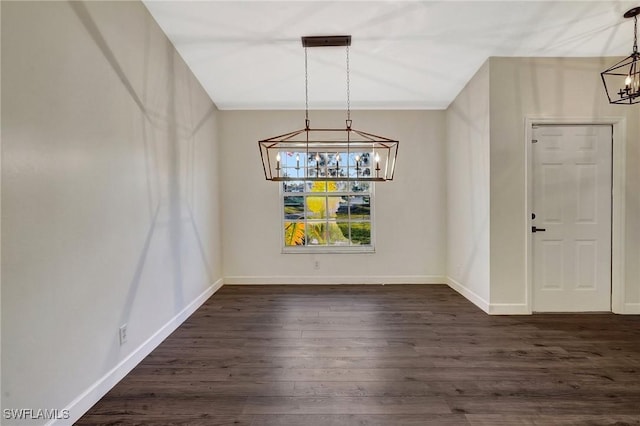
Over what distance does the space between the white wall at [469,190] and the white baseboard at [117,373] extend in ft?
11.0

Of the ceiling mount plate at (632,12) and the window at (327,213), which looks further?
the window at (327,213)

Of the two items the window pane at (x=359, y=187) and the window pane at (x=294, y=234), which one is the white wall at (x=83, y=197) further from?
the window pane at (x=359, y=187)

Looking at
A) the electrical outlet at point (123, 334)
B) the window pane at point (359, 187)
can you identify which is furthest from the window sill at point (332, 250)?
the electrical outlet at point (123, 334)

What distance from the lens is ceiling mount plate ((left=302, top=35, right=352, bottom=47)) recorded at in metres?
2.93

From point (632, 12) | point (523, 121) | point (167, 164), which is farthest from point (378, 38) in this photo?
point (167, 164)

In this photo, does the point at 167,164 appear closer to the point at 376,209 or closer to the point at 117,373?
the point at 117,373

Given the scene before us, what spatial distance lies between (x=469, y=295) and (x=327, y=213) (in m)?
2.24

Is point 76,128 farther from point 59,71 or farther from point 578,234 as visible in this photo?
point 578,234

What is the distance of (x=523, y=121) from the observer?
3.22 m

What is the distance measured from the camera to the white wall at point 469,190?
3342 mm

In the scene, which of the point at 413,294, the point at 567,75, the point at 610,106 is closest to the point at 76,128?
the point at 413,294

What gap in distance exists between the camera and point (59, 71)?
5.53 ft

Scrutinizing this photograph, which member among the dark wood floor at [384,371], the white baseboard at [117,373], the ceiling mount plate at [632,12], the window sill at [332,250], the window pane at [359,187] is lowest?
the dark wood floor at [384,371]

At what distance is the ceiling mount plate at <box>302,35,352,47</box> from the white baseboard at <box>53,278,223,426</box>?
3.08 metres
